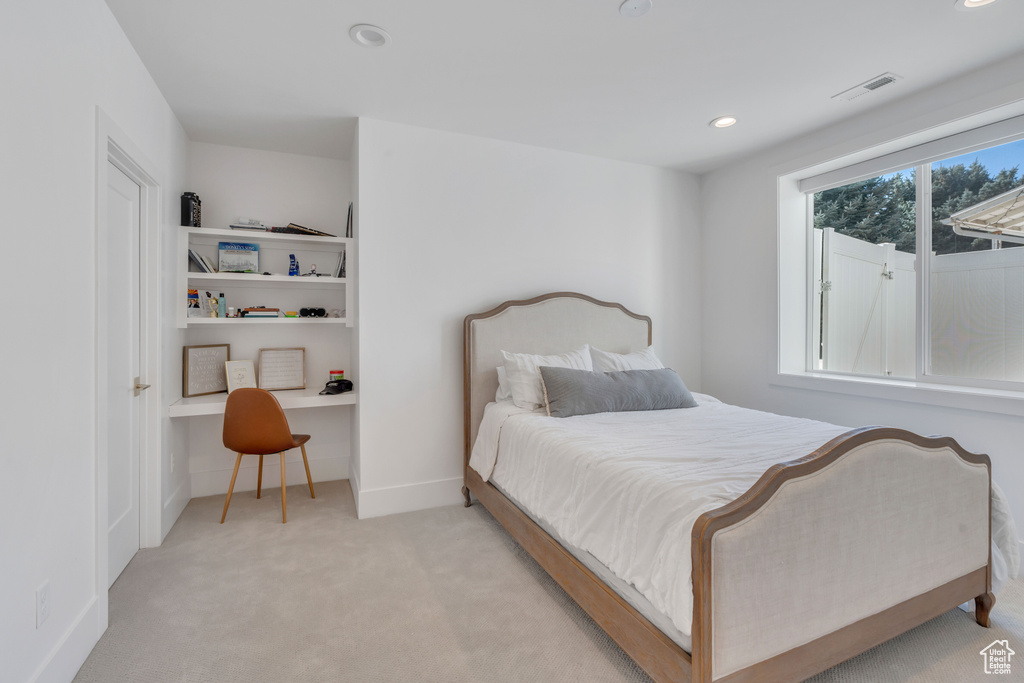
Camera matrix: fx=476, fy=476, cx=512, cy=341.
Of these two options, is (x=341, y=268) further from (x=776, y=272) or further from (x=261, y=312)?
(x=776, y=272)

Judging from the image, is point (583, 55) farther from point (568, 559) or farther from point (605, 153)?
point (568, 559)

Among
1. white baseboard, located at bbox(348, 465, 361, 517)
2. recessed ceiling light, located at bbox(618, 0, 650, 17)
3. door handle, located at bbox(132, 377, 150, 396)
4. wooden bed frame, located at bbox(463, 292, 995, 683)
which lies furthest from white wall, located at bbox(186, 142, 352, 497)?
recessed ceiling light, located at bbox(618, 0, 650, 17)

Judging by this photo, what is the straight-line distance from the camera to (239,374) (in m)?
3.44

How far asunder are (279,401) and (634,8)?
2.95 m

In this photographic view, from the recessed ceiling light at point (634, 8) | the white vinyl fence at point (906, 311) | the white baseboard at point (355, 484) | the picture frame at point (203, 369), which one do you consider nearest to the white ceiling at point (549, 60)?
the recessed ceiling light at point (634, 8)

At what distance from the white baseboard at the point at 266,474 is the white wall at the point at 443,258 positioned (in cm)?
87

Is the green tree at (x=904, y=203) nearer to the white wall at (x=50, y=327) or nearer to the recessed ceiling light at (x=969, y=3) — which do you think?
the recessed ceiling light at (x=969, y=3)

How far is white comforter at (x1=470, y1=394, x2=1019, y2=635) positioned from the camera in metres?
1.42

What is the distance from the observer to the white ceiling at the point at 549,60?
6.57ft

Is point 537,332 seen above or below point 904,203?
below

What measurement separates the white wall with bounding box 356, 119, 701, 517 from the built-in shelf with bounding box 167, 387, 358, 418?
28 cm

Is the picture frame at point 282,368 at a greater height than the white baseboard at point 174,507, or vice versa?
the picture frame at point 282,368

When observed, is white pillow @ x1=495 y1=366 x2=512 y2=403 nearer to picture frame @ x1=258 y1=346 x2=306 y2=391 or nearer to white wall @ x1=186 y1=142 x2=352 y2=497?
white wall @ x1=186 y1=142 x2=352 y2=497

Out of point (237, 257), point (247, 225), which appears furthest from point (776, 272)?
point (237, 257)
